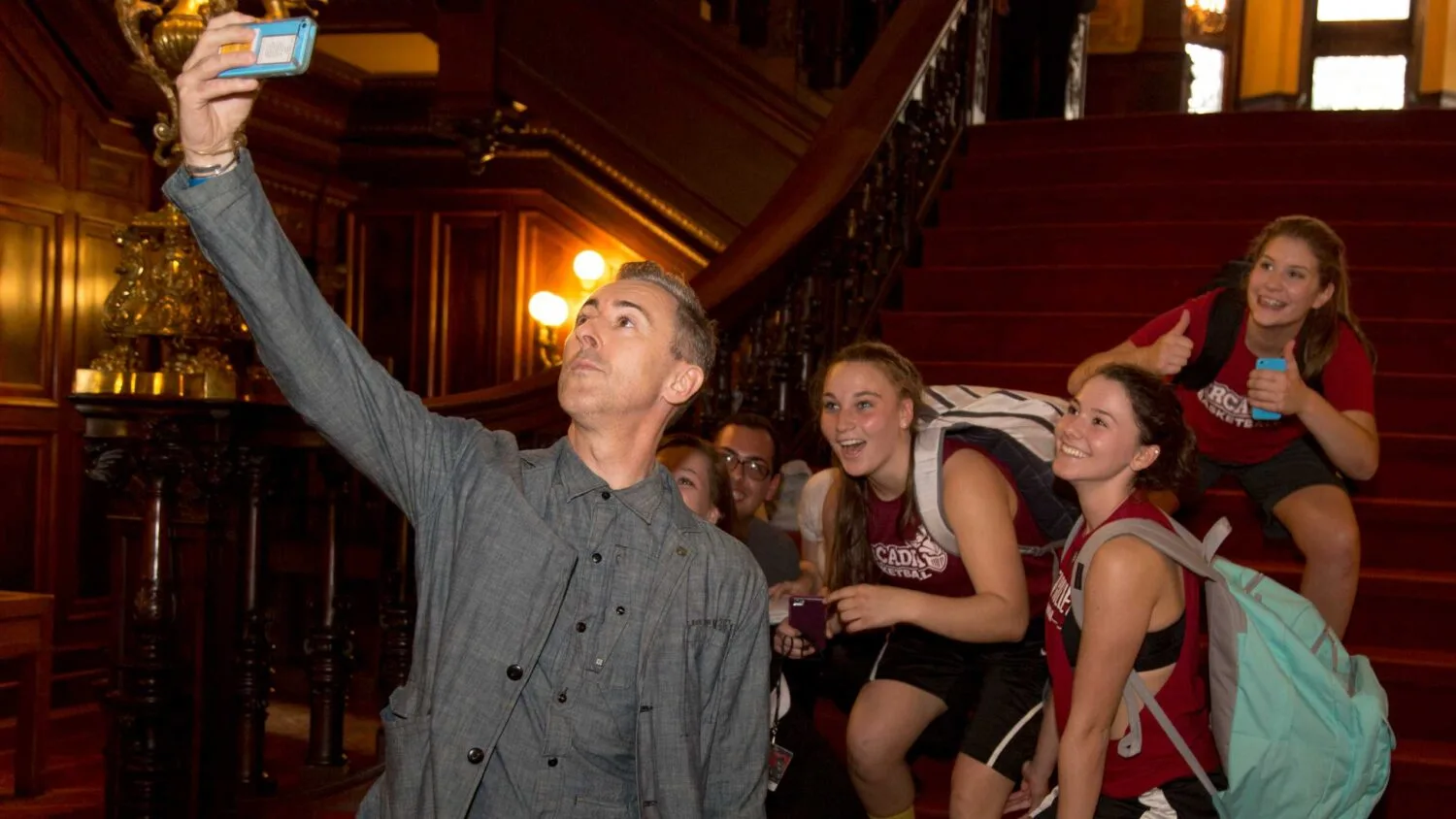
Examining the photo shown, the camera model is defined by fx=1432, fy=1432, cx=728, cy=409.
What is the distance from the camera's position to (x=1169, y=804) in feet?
8.50

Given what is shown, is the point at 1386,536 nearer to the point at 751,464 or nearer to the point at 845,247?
the point at 751,464

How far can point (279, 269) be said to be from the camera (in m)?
1.75

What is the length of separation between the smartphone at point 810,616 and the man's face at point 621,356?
86 cm

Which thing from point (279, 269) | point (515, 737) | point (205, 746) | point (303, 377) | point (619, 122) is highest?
point (619, 122)

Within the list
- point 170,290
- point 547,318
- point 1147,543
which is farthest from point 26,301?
point 1147,543

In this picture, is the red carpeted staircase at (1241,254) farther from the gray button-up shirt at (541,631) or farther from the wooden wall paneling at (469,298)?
the wooden wall paneling at (469,298)

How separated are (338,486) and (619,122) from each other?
377cm

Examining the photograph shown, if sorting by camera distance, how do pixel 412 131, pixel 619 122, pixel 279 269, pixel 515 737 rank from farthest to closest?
pixel 412 131 → pixel 619 122 → pixel 515 737 → pixel 279 269

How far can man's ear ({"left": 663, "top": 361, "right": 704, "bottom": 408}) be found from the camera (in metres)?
2.13

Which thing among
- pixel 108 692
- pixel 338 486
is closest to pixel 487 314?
pixel 338 486

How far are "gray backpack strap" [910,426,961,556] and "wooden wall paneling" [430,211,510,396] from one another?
23.0 ft

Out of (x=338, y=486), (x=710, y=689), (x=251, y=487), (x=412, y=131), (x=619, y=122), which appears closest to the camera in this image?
(x=710, y=689)

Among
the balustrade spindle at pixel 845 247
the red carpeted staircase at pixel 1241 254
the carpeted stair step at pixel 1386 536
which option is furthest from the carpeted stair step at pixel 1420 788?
the balustrade spindle at pixel 845 247

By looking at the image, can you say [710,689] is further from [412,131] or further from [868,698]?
[412,131]
